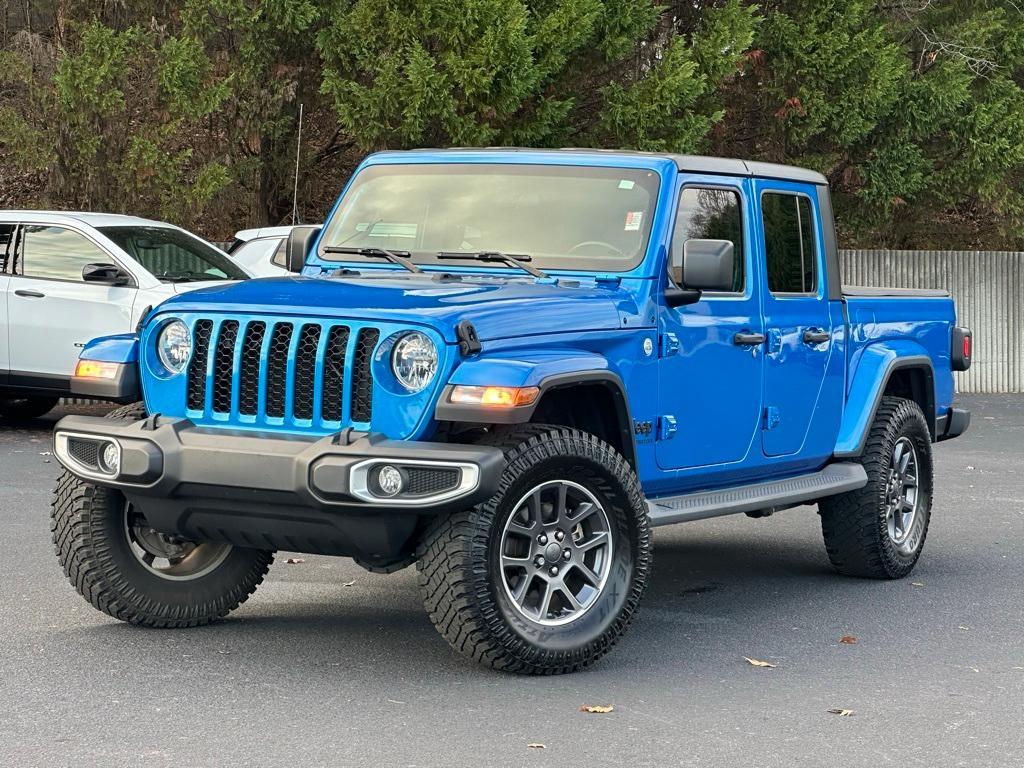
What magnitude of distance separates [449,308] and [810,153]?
1560cm

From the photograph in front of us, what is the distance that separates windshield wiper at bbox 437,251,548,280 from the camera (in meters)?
7.54

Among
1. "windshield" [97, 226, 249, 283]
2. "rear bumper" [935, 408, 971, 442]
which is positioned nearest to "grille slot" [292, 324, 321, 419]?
"rear bumper" [935, 408, 971, 442]

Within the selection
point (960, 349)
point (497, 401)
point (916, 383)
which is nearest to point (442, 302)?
point (497, 401)

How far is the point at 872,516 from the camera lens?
9.05 metres

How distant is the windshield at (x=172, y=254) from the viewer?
15.4 metres

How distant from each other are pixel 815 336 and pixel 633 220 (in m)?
1.42

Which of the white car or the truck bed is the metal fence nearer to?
the white car

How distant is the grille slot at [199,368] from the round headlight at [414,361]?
2.86ft

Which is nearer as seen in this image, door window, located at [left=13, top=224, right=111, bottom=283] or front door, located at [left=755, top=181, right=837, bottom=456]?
front door, located at [left=755, top=181, right=837, bottom=456]

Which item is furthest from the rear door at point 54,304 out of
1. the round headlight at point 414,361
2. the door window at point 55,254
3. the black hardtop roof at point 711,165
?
the round headlight at point 414,361

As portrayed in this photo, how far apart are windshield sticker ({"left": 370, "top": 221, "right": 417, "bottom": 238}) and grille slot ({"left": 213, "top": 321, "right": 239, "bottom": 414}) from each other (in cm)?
135

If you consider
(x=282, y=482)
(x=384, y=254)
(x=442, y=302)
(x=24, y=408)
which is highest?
(x=384, y=254)

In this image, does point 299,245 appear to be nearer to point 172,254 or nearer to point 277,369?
point 277,369

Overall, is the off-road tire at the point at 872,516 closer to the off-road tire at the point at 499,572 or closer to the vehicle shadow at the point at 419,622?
the vehicle shadow at the point at 419,622
